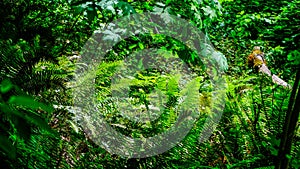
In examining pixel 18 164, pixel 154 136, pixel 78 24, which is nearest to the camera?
pixel 18 164

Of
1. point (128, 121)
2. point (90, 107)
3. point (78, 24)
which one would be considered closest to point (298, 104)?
point (128, 121)

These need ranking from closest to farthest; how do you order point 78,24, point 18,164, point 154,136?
point 18,164 → point 154,136 → point 78,24

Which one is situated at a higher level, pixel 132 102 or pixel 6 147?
pixel 6 147

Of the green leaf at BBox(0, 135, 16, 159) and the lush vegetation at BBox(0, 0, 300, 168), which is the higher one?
the green leaf at BBox(0, 135, 16, 159)

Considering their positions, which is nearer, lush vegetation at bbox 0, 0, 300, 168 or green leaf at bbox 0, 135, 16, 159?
green leaf at bbox 0, 135, 16, 159

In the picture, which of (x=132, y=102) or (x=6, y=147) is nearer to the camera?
(x=6, y=147)

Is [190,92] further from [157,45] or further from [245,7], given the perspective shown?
[245,7]

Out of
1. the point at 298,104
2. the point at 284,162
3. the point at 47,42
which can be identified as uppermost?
the point at 298,104

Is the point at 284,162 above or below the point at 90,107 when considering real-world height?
above

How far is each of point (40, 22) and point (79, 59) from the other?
46 cm

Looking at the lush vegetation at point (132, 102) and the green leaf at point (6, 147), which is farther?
the lush vegetation at point (132, 102)

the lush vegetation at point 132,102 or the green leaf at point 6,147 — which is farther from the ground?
the green leaf at point 6,147

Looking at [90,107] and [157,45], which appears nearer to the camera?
[90,107]

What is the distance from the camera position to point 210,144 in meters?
1.45
